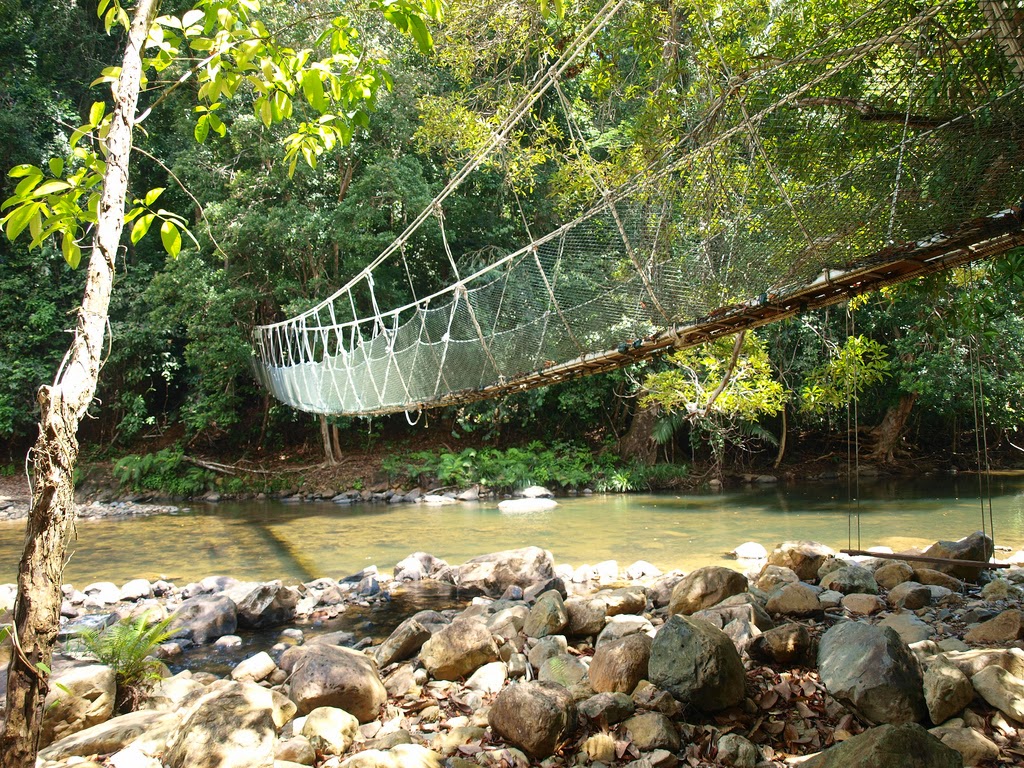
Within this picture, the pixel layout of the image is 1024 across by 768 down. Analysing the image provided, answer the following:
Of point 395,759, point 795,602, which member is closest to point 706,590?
point 795,602

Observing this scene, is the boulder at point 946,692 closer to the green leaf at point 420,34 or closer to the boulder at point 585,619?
the boulder at point 585,619

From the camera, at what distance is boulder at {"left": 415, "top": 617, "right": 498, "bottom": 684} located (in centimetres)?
233

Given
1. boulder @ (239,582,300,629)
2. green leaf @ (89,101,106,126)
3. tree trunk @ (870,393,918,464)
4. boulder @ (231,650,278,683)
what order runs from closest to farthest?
green leaf @ (89,101,106,126) < boulder @ (231,650,278,683) < boulder @ (239,582,300,629) < tree trunk @ (870,393,918,464)

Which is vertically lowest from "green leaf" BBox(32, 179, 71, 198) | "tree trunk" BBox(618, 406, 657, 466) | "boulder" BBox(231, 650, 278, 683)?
"boulder" BBox(231, 650, 278, 683)

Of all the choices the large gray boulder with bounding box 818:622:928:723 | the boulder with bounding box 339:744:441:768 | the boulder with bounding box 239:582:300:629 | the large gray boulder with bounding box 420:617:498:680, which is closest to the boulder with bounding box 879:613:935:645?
the large gray boulder with bounding box 818:622:928:723

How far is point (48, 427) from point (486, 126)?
4503mm

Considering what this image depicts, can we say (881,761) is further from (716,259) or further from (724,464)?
(724,464)

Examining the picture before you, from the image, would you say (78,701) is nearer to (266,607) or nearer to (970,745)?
(266,607)

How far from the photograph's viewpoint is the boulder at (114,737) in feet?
5.65

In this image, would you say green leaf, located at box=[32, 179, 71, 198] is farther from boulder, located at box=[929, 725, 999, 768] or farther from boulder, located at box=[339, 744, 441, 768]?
boulder, located at box=[929, 725, 999, 768]

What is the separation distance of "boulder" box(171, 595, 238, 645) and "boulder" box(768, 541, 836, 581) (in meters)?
2.46

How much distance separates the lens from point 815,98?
2.08 meters

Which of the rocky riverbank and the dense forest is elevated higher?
the dense forest

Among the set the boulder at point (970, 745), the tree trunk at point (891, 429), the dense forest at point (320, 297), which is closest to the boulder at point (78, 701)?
the boulder at point (970, 745)
